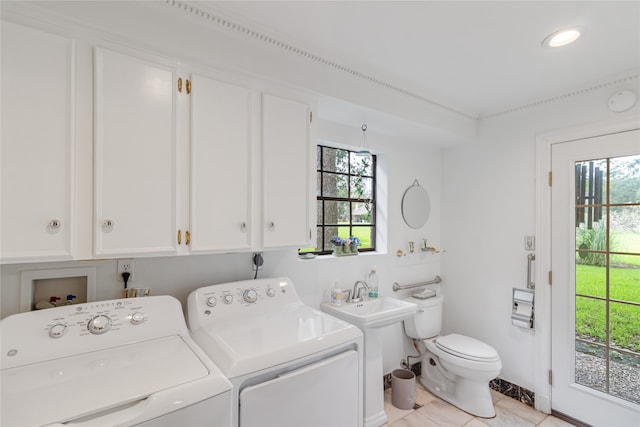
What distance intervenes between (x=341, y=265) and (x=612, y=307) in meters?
1.85

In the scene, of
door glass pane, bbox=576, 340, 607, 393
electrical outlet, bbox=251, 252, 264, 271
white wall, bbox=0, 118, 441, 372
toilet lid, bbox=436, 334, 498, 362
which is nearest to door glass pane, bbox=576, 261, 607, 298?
door glass pane, bbox=576, 340, 607, 393

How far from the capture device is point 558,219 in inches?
91.7

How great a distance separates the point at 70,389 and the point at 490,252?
293 cm

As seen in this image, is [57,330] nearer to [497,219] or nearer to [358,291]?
[358,291]

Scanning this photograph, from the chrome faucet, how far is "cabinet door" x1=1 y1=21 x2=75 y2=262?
5.89 feet

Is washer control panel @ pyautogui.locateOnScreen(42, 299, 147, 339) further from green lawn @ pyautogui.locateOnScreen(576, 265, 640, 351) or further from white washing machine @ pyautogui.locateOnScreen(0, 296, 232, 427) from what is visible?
green lawn @ pyautogui.locateOnScreen(576, 265, 640, 351)

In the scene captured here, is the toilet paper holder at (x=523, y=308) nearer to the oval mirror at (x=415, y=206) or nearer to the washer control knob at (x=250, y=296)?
the oval mirror at (x=415, y=206)

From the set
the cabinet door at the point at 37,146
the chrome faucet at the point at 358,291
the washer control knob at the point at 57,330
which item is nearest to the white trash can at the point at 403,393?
the chrome faucet at the point at 358,291

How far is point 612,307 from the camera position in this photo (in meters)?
2.09

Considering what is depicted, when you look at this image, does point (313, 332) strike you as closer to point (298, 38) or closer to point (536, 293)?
point (298, 38)

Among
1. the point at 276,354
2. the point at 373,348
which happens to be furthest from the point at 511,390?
the point at 276,354

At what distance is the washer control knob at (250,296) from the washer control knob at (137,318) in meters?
0.51

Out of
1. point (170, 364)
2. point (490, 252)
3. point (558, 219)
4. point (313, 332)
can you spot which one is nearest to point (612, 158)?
point (558, 219)

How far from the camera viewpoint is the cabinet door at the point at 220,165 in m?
1.47
